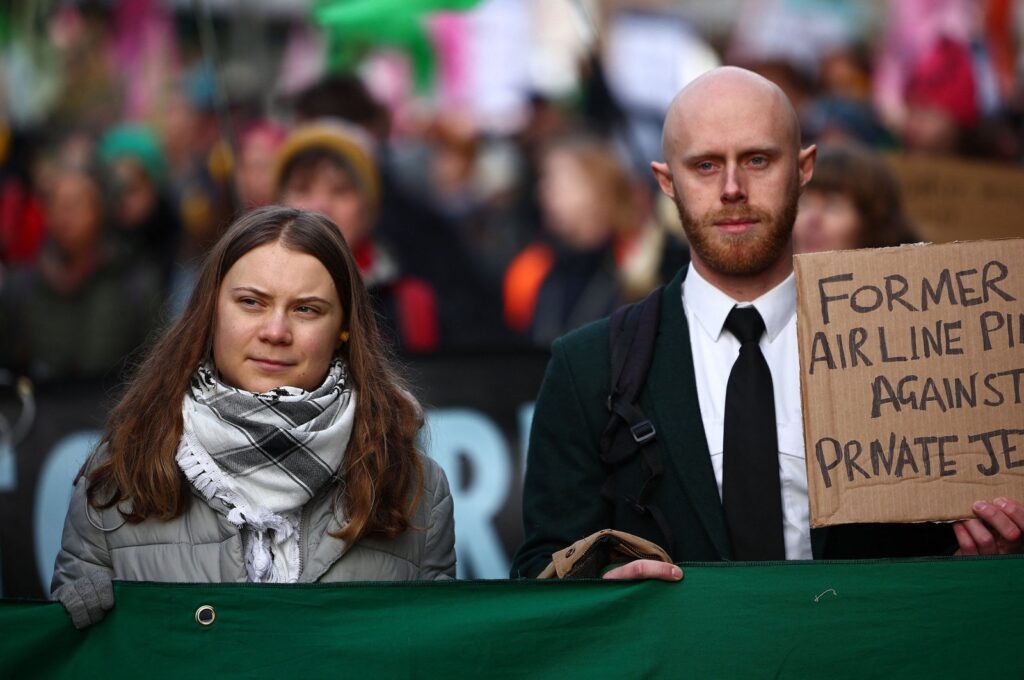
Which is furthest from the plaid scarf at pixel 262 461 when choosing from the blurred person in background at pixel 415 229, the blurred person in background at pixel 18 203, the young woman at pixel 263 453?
the blurred person in background at pixel 18 203

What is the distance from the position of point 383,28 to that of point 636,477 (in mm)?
3968

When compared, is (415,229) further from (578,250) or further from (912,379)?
(912,379)

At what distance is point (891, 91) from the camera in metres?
6.62

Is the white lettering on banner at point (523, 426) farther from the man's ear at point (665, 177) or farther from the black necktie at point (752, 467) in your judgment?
the black necktie at point (752, 467)

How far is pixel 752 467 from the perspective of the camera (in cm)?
317

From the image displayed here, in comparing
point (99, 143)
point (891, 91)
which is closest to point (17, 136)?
point (99, 143)

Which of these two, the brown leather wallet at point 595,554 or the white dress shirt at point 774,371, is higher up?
the white dress shirt at point 774,371

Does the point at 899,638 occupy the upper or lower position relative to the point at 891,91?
lower

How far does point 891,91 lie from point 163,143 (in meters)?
3.24

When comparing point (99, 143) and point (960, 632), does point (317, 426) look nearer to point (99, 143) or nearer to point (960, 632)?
point (960, 632)

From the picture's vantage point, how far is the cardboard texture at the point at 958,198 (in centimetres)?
573

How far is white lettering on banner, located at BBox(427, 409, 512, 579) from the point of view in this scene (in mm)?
4762

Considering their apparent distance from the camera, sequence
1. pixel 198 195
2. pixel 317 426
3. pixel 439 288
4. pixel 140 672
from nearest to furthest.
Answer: pixel 140 672, pixel 317 426, pixel 439 288, pixel 198 195

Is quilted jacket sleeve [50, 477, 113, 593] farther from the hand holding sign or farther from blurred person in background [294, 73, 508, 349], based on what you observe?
blurred person in background [294, 73, 508, 349]
